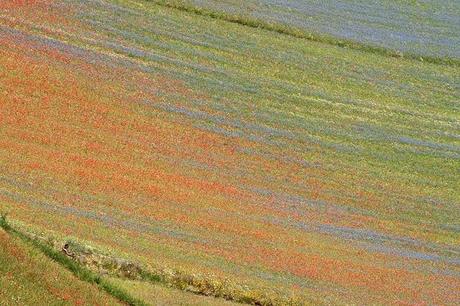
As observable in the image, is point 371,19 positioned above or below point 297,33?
above

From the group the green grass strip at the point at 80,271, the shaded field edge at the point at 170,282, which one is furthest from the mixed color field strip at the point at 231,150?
the green grass strip at the point at 80,271

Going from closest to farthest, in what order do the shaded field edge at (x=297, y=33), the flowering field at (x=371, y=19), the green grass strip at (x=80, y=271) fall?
the green grass strip at (x=80, y=271) < the shaded field edge at (x=297, y=33) < the flowering field at (x=371, y=19)

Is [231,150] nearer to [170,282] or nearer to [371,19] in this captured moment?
[170,282]

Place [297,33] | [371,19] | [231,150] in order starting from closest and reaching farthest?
[231,150], [297,33], [371,19]

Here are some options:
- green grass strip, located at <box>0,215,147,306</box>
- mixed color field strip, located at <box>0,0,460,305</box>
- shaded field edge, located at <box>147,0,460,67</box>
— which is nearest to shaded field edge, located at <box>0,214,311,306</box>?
green grass strip, located at <box>0,215,147,306</box>

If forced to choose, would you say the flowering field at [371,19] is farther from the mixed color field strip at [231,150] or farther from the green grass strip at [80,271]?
the green grass strip at [80,271]

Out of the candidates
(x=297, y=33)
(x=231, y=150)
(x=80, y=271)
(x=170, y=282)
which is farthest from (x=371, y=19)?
(x=80, y=271)
